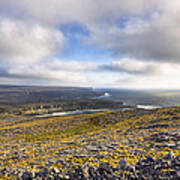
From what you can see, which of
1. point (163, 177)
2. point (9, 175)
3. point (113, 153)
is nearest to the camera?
point (163, 177)

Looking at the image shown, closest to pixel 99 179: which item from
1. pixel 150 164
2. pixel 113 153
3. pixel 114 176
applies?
pixel 114 176

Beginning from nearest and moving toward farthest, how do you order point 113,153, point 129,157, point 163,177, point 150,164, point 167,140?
1. point 163,177
2. point 150,164
3. point 129,157
4. point 113,153
5. point 167,140

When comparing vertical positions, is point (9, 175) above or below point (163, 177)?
below

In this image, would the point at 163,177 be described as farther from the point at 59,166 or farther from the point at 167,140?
the point at 59,166

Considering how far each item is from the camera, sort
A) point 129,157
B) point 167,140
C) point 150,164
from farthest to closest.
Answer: point 167,140
point 129,157
point 150,164

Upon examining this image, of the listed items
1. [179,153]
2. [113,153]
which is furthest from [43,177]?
[179,153]

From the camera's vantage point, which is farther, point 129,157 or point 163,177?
point 129,157

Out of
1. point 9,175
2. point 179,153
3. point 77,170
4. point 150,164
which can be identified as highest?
point 179,153

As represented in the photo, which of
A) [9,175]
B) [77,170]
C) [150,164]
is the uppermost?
[150,164]

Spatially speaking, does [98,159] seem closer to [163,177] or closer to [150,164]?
[150,164]

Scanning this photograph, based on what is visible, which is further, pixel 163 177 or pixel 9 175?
pixel 9 175
